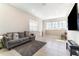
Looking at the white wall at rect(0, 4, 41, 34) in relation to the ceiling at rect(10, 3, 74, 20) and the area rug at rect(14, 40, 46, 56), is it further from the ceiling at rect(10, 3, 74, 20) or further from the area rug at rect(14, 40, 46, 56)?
the area rug at rect(14, 40, 46, 56)

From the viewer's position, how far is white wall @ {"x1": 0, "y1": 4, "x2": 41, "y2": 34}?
88.2 inches

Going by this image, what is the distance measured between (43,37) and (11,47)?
3.76 ft

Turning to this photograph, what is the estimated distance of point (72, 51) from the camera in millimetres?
1813

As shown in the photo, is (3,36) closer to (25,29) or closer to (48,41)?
(25,29)

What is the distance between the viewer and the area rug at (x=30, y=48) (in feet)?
6.79

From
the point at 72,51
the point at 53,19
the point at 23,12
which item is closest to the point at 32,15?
the point at 23,12

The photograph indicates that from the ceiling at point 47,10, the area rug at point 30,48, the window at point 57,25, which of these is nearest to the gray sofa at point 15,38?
the area rug at point 30,48

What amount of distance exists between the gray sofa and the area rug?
145 mm

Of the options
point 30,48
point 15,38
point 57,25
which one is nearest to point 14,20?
point 15,38

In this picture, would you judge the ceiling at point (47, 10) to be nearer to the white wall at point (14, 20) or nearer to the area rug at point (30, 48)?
the white wall at point (14, 20)

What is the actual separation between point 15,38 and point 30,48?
661 mm

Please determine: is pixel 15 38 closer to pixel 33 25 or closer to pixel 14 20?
pixel 14 20

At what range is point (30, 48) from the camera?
2.25 metres

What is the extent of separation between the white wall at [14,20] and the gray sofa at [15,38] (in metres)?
0.16
